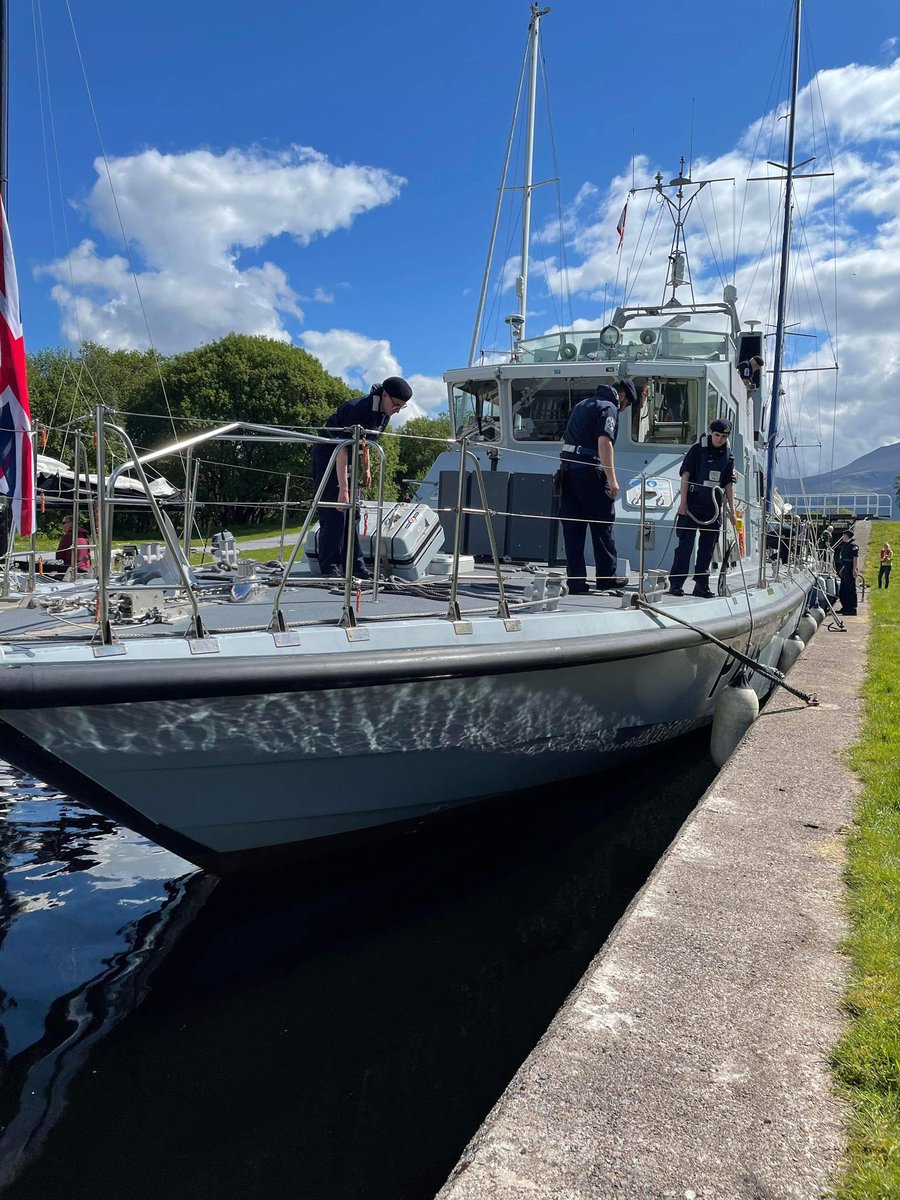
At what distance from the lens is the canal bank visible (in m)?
1.69

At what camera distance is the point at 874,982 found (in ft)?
7.58

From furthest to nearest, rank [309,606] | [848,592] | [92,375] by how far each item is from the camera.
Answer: [92,375]
[848,592]
[309,606]

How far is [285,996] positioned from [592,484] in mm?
3394

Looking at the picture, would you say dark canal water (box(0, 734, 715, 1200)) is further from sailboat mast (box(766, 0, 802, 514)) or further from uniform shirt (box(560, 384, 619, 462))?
sailboat mast (box(766, 0, 802, 514))

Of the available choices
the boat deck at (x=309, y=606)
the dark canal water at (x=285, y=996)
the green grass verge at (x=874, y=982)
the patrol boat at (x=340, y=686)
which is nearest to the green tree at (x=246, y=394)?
the boat deck at (x=309, y=606)

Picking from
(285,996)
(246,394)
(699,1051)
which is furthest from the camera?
(246,394)

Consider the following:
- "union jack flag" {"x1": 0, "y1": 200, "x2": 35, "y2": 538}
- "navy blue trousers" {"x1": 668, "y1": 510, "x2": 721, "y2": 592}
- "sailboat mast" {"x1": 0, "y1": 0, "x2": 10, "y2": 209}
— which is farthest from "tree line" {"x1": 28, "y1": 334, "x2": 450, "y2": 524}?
"navy blue trousers" {"x1": 668, "y1": 510, "x2": 721, "y2": 592}

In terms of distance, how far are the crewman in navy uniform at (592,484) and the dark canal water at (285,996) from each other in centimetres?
145

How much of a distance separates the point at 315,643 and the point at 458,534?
30.0 inches

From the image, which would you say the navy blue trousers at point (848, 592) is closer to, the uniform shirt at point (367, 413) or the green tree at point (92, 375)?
the uniform shirt at point (367, 413)

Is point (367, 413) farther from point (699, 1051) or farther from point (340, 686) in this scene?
point (699, 1051)

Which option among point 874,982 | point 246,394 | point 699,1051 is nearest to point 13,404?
point 699,1051

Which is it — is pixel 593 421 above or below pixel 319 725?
above

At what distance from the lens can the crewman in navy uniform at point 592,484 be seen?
5273mm
